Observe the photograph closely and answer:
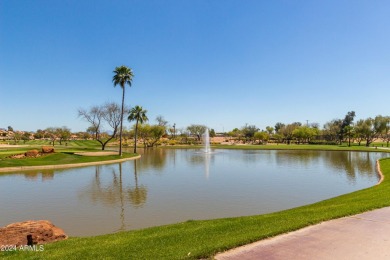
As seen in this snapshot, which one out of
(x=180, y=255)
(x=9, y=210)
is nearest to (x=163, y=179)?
(x=9, y=210)

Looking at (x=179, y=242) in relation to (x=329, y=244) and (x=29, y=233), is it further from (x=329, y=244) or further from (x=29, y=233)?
(x=29, y=233)

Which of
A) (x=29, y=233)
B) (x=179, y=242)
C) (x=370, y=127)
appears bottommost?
(x=29, y=233)

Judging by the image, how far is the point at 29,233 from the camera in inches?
338

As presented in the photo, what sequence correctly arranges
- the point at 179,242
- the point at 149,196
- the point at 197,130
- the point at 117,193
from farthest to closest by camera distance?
the point at 197,130, the point at 117,193, the point at 149,196, the point at 179,242

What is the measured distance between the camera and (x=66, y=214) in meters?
14.1

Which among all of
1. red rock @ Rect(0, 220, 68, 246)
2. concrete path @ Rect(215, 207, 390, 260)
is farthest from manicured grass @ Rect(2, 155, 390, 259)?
red rock @ Rect(0, 220, 68, 246)

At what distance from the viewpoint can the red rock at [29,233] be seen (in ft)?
27.0

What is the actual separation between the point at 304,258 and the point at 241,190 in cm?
1324

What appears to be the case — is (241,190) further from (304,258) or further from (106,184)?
(304,258)

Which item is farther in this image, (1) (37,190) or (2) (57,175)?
(2) (57,175)

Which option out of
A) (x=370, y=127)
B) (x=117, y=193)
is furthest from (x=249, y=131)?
(x=117, y=193)

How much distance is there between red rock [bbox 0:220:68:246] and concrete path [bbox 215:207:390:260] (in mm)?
5838

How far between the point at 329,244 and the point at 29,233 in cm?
861

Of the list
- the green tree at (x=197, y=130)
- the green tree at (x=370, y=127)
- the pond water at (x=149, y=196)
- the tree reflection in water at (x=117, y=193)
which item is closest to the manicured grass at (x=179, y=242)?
the pond water at (x=149, y=196)
